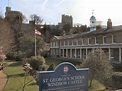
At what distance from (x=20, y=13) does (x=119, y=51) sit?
56060 mm

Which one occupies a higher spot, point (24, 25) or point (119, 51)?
point (24, 25)

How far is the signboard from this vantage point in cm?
586

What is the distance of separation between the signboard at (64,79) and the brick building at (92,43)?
16174mm

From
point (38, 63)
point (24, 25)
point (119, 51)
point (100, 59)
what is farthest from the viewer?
point (24, 25)

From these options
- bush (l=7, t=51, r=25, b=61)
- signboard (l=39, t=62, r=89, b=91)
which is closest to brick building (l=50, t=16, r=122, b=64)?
bush (l=7, t=51, r=25, b=61)

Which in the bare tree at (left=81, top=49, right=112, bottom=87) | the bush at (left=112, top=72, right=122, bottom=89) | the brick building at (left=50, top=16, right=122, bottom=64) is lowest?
the bush at (left=112, top=72, right=122, bottom=89)

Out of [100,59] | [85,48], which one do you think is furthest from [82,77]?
[85,48]

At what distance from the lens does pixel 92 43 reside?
143 feet

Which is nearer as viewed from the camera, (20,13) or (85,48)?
(85,48)

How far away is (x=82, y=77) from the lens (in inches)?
255

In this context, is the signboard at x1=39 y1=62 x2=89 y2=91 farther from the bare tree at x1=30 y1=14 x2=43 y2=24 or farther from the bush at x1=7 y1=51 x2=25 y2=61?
the bare tree at x1=30 y1=14 x2=43 y2=24

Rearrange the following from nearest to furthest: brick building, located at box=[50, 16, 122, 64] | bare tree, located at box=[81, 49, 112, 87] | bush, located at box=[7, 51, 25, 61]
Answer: bare tree, located at box=[81, 49, 112, 87] < brick building, located at box=[50, 16, 122, 64] < bush, located at box=[7, 51, 25, 61]

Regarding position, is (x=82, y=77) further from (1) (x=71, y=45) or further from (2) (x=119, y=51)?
(1) (x=71, y=45)

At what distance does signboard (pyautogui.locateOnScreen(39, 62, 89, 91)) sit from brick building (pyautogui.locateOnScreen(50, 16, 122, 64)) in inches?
637
